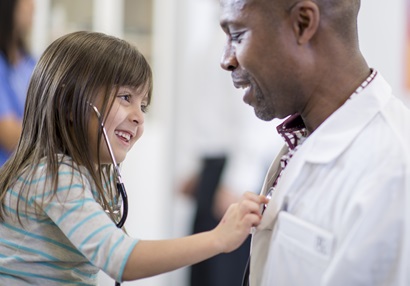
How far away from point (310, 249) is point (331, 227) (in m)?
0.05

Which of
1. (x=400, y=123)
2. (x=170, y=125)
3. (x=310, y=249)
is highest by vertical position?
(x=400, y=123)

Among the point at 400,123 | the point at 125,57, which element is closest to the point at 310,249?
the point at 400,123

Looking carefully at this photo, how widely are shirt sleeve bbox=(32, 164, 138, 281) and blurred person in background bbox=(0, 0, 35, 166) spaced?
51.8 inches

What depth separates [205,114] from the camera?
12.0 ft

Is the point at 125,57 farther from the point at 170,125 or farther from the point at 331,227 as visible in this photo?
the point at 170,125

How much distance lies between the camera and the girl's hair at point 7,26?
2.75 metres

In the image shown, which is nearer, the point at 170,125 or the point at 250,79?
the point at 250,79

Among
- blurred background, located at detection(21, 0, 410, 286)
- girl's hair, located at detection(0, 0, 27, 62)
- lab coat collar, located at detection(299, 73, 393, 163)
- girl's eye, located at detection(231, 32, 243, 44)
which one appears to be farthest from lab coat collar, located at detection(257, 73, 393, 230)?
blurred background, located at detection(21, 0, 410, 286)

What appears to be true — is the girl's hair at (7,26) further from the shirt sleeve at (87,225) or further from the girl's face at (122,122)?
the shirt sleeve at (87,225)

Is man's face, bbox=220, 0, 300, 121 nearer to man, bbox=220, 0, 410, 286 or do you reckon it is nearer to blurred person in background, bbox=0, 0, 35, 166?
man, bbox=220, 0, 410, 286

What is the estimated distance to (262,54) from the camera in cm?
126

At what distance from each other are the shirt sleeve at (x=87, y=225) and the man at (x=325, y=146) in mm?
248

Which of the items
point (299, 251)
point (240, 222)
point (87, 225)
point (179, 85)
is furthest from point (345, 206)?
point (179, 85)

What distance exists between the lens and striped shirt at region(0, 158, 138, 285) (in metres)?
1.33
